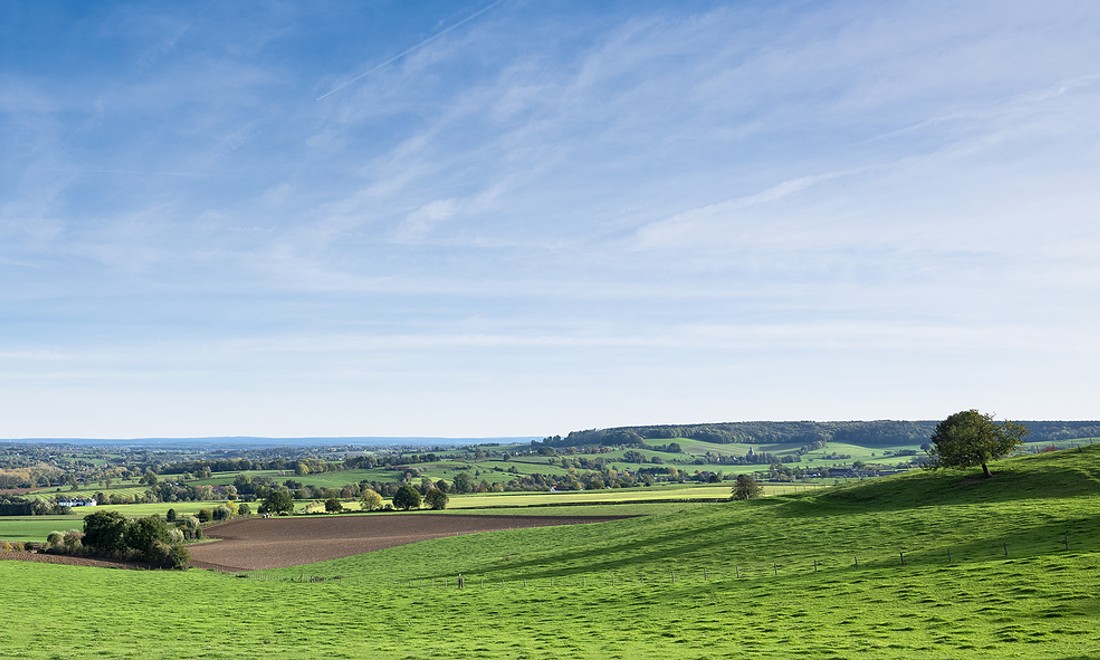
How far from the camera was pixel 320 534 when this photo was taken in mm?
123812

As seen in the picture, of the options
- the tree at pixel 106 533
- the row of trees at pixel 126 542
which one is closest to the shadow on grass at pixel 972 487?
the row of trees at pixel 126 542

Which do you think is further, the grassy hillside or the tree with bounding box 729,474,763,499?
the tree with bounding box 729,474,763,499

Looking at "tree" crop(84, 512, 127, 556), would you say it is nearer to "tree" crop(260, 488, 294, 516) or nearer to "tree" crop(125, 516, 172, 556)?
"tree" crop(125, 516, 172, 556)

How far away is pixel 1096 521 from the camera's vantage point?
50.7 meters

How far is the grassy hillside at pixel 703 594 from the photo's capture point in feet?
112

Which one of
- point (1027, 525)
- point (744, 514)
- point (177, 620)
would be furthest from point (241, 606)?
point (1027, 525)

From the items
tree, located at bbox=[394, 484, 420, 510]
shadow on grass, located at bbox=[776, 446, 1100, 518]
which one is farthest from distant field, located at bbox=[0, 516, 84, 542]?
shadow on grass, located at bbox=[776, 446, 1100, 518]

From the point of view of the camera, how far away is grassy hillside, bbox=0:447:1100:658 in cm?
3425

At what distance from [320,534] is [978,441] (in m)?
98.0

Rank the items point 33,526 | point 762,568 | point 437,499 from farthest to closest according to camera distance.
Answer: point 437,499, point 33,526, point 762,568

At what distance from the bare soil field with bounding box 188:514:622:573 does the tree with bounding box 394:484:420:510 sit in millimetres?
13040

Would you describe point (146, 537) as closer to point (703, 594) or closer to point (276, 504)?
point (276, 504)

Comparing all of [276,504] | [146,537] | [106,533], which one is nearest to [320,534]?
[106,533]

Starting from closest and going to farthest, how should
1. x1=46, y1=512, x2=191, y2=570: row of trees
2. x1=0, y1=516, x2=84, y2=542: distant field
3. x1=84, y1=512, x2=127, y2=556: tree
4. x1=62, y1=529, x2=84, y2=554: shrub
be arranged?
1. x1=46, y1=512, x2=191, y2=570: row of trees
2. x1=84, y1=512, x2=127, y2=556: tree
3. x1=62, y1=529, x2=84, y2=554: shrub
4. x1=0, y1=516, x2=84, y2=542: distant field
